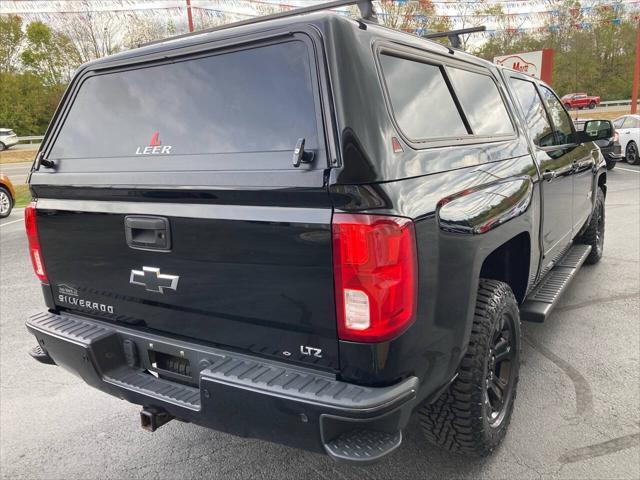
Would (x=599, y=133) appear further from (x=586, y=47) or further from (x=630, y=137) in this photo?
(x=586, y=47)

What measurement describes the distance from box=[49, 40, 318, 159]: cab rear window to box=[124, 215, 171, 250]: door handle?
0.31m

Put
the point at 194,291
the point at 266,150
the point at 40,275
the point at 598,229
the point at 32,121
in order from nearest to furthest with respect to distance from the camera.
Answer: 1. the point at 266,150
2. the point at 194,291
3. the point at 40,275
4. the point at 598,229
5. the point at 32,121

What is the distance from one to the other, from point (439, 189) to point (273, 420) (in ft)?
3.65

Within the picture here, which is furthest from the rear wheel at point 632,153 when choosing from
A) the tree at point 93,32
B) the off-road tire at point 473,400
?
the tree at point 93,32

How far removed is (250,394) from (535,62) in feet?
53.1

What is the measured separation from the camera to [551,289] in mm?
3779

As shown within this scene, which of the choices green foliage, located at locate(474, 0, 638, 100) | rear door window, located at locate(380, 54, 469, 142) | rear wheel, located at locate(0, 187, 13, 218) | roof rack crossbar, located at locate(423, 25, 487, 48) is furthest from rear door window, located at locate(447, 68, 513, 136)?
green foliage, located at locate(474, 0, 638, 100)

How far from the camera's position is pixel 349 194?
1841mm

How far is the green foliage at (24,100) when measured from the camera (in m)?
42.6

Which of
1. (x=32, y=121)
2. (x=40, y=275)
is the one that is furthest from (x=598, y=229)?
(x=32, y=121)

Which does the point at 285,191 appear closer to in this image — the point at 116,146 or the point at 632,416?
the point at 116,146

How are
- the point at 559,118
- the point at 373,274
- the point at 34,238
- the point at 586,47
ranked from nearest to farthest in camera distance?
the point at 373,274 → the point at 34,238 → the point at 559,118 → the point at 586,47

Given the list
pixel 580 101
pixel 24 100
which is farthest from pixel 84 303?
pixel 24 100

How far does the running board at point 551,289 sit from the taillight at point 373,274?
167cm
